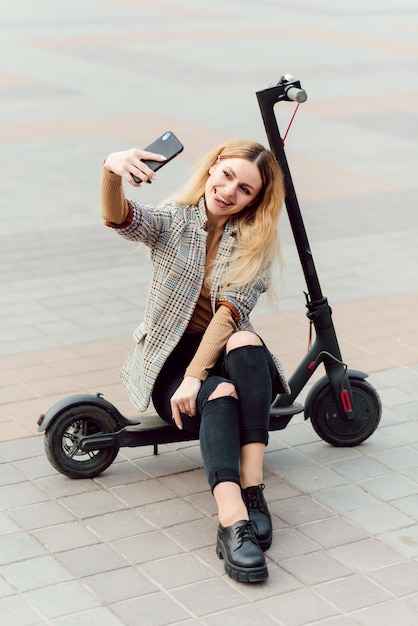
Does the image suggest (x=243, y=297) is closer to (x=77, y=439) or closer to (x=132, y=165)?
(x=132, y=165)

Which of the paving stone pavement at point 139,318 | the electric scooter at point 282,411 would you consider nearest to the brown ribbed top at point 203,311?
the electric scooter at point 282,411

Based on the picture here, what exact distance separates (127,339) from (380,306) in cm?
155

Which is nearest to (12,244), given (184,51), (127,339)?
(127,339)

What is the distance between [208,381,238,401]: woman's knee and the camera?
3.90 meters

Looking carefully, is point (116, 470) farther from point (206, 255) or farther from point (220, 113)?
point (220, 113)

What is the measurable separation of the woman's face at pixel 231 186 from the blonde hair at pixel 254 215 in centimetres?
3

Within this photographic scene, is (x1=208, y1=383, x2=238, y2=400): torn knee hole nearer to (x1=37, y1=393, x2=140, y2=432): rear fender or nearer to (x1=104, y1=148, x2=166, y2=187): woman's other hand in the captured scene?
(x1=37, y1=393, x2=140, y2=432): rear fender

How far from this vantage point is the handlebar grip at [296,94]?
13.3 feet

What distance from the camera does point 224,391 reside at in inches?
154

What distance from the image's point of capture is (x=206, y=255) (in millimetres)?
4199

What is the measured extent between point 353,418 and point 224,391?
0.87 m

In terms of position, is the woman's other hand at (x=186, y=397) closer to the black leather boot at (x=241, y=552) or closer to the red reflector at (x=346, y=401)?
the black leather boot at (x=241, y=552)

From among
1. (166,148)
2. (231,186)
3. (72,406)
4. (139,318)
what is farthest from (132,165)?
(139,318)

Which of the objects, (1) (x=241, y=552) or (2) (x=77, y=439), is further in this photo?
(2) (x=77, y=439)
